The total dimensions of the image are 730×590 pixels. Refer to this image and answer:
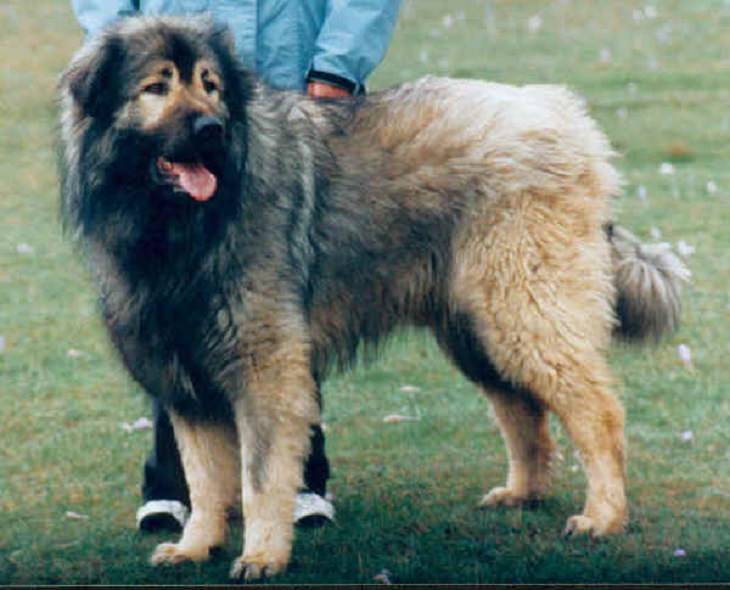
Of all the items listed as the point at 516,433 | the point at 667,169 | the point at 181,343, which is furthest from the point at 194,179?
the point at 667,169

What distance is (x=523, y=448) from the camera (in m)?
4.69

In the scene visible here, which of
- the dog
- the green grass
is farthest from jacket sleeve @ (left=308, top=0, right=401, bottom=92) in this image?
the green grass

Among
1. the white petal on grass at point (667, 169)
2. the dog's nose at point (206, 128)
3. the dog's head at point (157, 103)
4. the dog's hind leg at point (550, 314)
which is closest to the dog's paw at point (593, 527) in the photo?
the dog's hind leg at point (550, 314)

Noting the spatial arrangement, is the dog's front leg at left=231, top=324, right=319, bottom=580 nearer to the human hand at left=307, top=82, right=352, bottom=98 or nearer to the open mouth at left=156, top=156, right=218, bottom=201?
the open mouth at left=156, top=156, right=218, bottom=201

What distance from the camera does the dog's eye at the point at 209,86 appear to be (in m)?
3.85

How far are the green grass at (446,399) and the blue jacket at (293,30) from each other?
0.46 meters

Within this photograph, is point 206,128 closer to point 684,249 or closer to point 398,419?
point 398,419

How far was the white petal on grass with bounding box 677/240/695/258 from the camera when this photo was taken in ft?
21.5

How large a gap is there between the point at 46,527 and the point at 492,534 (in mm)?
1316

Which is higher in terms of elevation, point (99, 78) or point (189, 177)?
point (99, 78)

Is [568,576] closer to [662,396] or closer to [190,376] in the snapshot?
[190,376]

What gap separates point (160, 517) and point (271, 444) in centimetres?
66

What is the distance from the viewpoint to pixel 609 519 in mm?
4293

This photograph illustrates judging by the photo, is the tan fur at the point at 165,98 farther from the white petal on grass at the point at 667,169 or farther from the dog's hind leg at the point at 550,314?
the white petal on grass at the point at 667,169
